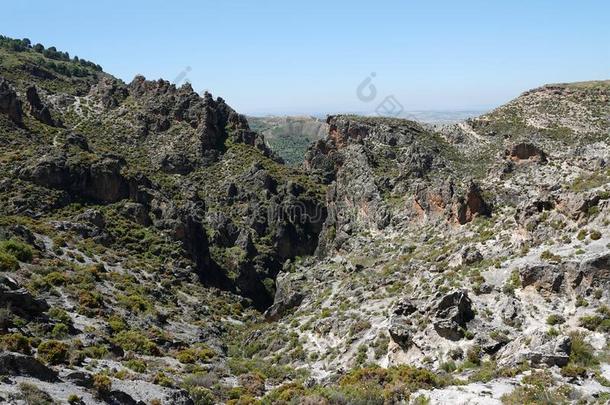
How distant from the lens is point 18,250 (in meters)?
37.0

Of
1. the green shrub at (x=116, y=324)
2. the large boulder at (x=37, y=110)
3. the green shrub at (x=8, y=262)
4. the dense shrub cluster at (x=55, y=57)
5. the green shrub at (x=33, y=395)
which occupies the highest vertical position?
the dense shrub cluster at (x=55, y=57)

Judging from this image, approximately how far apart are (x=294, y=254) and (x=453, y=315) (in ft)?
156

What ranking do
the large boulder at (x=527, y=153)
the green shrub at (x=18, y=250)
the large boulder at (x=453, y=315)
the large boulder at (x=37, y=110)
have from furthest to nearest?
the large boulder at (x=37, y=110) < the large boulder at (x=527, y=153) < the green shrub at (x=18, y=250) < the large boulder at (x=453, y=315)

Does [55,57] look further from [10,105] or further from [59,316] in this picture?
[59,316]

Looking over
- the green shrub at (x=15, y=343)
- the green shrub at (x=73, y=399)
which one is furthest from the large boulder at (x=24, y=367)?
the green shrub at (x=73, y=399)

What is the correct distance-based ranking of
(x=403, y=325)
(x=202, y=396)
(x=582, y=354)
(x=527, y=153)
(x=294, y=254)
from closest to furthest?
(x=582, y=354) < (x=202, y=396) < (x=403, y=325) < (x=527, y=153) < (x=294, y=254)

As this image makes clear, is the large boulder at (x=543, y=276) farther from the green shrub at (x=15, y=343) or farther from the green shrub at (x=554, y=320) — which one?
the green shrub at (x=15, y=343)

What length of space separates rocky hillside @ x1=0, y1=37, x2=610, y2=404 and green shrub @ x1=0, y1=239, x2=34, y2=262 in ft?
0.49

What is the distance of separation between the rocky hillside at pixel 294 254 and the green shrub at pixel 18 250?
0.15 m

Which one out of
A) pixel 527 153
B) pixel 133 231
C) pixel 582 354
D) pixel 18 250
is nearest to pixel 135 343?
pixel 18 250

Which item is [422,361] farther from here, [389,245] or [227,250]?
[227,250]

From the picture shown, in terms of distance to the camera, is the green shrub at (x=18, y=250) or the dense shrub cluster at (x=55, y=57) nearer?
the green shrub at (x=18, y=250)

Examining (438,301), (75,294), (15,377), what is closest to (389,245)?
(438,301)

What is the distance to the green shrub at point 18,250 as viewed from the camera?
36.0 meters
